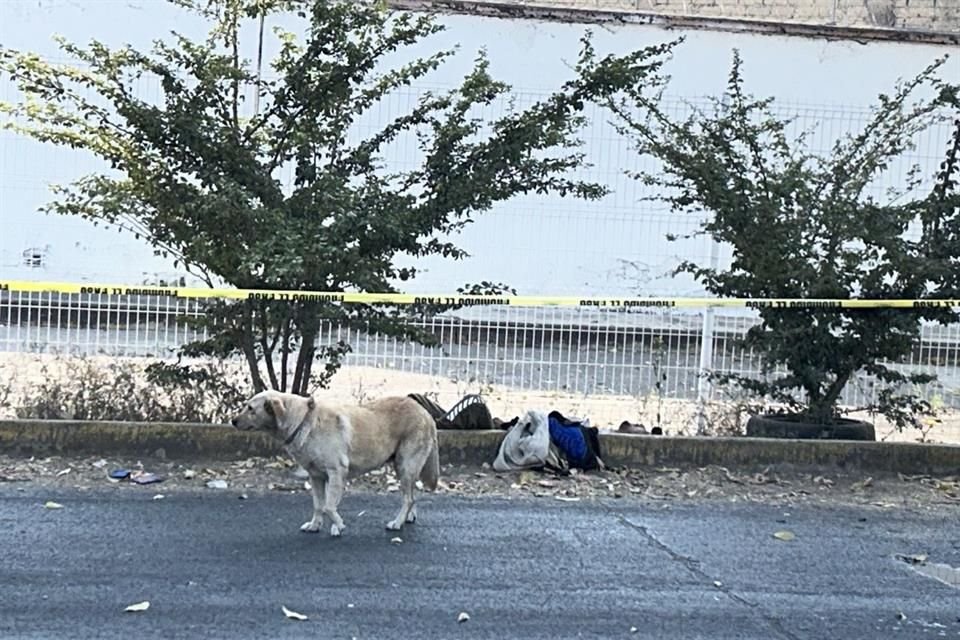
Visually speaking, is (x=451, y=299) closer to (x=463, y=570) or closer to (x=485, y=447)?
(x=485, y=447)

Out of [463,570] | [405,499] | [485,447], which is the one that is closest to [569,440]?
[485,447]

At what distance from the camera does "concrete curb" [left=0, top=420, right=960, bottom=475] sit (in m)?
8.73

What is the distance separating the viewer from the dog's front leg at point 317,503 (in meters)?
6.91

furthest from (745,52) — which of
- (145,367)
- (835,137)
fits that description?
(145,367)

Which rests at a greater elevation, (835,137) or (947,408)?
(835,137)

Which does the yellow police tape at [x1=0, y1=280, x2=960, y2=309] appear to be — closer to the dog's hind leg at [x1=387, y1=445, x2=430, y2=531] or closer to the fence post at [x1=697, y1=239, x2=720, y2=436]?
the fence post at [x1=697, y1=239, x2=720, y2=436]

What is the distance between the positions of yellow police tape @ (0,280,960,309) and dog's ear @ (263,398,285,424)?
227cm

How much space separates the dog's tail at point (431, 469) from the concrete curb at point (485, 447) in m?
1.58

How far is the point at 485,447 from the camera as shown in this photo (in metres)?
9.12

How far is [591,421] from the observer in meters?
9.92

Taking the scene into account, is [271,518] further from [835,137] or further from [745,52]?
[745,52]

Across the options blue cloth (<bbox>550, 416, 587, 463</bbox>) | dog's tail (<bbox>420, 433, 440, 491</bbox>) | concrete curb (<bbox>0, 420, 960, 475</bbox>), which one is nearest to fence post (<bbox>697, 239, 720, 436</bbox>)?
concrete curb (<bbox>0, 420, 960, 475</bbox>)

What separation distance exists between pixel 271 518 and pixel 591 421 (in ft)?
11.5

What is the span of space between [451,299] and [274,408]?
2966 millimetres
